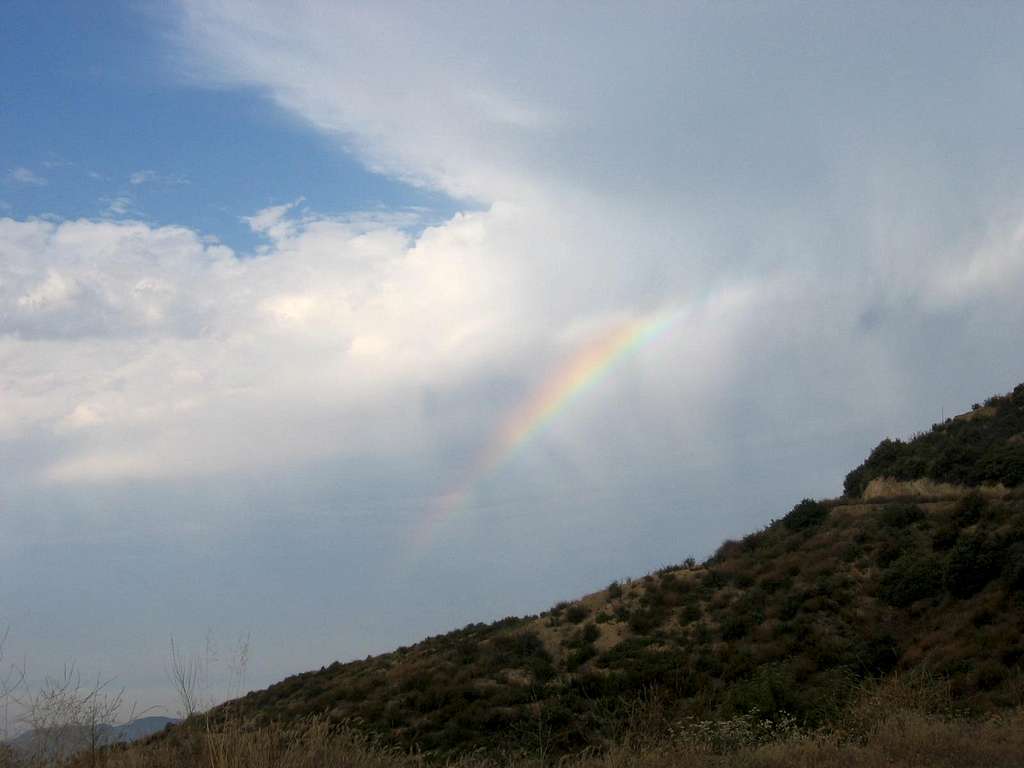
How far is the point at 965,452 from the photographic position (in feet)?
132

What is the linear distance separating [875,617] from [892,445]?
24.7 m

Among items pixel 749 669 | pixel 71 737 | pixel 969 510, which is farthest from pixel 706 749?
pixel 969 510

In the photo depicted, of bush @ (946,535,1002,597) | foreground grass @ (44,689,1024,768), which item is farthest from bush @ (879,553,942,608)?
foreground grass @ (44,689,1024,768)

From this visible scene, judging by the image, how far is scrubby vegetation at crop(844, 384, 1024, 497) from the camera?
37500 mm

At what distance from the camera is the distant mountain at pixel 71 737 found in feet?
26.1

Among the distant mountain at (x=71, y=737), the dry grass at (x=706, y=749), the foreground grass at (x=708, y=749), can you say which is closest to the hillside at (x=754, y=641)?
the dry grass at (x=706, y=749)

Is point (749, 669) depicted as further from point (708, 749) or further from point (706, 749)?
point (706, 749)

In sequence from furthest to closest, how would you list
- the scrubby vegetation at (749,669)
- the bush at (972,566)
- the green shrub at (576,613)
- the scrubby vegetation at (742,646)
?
the green shrub at (576,613) → the bush at (972,566) → the scrubby vegetation at (742,646) → the scrubby vegetation at (749,669)

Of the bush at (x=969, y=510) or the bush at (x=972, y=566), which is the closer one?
the bush at (x=972, y=566)

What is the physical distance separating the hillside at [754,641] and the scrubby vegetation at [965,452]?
21cm

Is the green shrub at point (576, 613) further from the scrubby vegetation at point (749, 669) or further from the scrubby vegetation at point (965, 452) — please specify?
the scrubby vegetation at point (965, 452)

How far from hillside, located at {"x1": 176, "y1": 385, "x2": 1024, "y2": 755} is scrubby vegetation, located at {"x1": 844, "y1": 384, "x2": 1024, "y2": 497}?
207mm

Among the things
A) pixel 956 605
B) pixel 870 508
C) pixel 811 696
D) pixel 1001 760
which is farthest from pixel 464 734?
pixel 870 508

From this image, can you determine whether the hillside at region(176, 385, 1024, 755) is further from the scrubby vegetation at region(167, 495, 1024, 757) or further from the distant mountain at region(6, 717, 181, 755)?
the distant mountain at region(6, 717, 181, 755)
